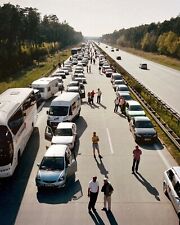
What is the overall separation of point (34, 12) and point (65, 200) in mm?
103622

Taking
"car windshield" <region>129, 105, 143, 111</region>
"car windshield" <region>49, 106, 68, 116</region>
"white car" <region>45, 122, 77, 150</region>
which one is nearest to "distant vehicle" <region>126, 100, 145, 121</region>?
"car windshield" <region>129, 105, 143, 111</region>

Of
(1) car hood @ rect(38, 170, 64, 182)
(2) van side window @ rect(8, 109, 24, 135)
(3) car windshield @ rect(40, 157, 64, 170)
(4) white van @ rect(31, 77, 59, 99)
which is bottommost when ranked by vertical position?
(4) white van @ rect(31, 77, 59, 99)

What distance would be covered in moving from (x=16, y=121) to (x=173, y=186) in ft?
31.5

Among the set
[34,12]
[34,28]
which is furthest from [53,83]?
[34,12]

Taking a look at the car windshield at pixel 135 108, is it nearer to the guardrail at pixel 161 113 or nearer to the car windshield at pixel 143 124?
the guardrail at pixel 161 113

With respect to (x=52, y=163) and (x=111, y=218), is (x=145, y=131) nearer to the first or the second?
(x=52, y=163)

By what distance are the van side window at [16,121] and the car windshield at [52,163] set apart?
2.69 m

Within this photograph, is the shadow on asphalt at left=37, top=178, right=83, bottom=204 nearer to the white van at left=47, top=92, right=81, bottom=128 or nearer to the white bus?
the white bus

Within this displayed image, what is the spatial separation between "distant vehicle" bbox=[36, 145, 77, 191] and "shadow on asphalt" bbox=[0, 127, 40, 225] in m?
1.17

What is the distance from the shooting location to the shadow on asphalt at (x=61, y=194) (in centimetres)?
1606

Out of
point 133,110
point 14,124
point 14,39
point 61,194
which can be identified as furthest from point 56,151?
point 14,39

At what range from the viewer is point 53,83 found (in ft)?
139

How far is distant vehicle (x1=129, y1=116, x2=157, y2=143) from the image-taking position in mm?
24203

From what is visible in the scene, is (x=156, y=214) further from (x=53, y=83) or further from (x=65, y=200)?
(x=53, y=83)
